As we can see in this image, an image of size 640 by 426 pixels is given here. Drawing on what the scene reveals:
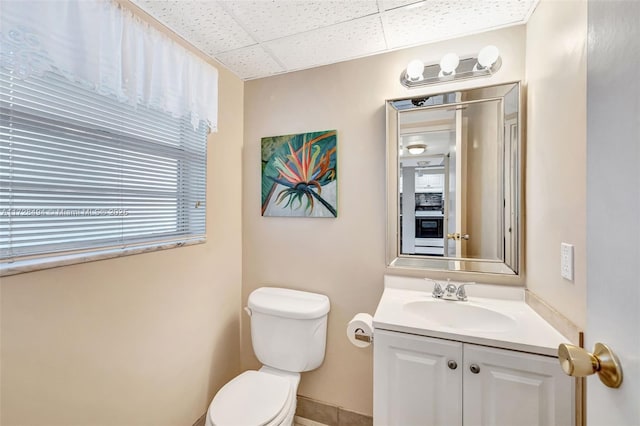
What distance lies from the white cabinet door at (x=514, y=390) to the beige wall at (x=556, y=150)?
0.69ft

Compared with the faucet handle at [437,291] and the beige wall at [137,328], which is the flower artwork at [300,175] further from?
the faucet handle at [437,291]

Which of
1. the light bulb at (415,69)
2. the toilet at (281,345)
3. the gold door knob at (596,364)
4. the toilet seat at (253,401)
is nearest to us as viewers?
the gold door knob at (596,364)

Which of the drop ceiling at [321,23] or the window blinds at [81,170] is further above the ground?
the drop ceiling at [321,23]

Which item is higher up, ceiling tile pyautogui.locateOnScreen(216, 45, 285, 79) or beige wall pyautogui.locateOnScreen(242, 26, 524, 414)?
ceiling tile pyautogui.locateOnScreen(216, 45, 285, 79)

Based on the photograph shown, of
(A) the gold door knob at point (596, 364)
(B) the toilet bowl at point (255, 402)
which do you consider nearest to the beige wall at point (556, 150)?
(A) the gold door knob at point (596, 364)

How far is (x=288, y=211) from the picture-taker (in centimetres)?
A: 173

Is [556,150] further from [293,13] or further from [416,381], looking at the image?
[293,13]

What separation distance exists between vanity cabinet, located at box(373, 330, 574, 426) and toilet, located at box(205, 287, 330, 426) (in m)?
0.49

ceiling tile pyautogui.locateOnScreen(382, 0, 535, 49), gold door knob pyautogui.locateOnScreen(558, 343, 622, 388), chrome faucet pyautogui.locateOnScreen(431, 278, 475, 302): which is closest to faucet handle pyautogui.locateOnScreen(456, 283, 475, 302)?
chrome faucet pyautogui.locateOnScreen(431, 278, 475, 302)

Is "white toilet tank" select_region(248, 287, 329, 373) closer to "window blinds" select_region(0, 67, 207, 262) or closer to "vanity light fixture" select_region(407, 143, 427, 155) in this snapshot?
"window blinds" select_region(0, 67, 207, 262)

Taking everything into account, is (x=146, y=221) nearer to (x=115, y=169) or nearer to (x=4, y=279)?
(x=115, y=169)

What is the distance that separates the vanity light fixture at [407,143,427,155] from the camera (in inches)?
58.9

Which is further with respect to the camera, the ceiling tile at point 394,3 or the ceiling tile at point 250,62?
the ceiling tile at point 250,62

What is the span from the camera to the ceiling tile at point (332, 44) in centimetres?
133
